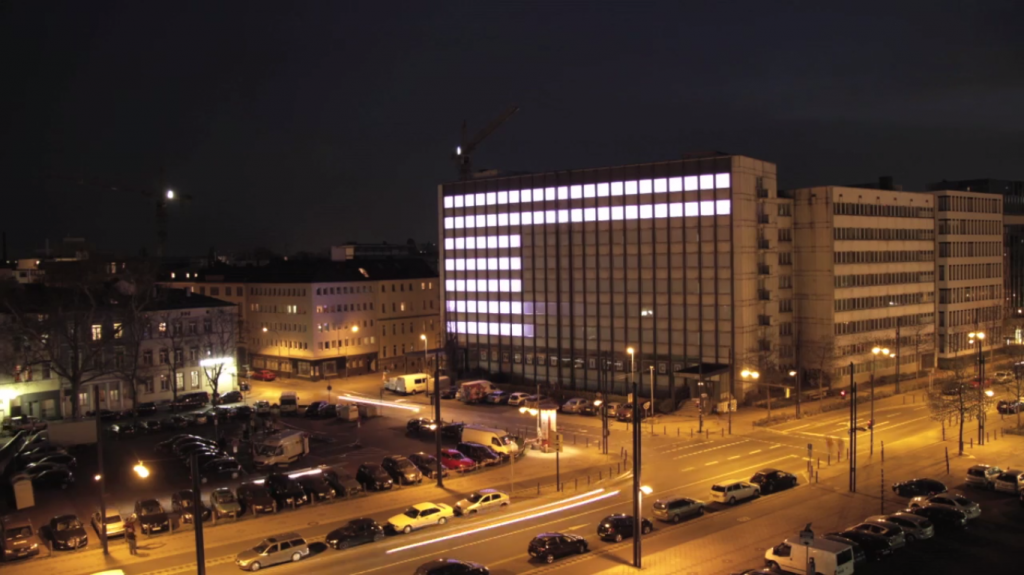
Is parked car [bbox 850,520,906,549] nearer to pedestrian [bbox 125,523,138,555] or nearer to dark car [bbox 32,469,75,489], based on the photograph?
pedestrian [bbox 125,523,138,555]

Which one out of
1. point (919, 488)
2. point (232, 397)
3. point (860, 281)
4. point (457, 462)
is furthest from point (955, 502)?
point (232, 397)

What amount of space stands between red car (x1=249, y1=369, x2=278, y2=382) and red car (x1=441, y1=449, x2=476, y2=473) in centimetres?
4364

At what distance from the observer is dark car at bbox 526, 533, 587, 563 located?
25.8 meters

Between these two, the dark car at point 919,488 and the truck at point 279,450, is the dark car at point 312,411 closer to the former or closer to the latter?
the truck at point 279,450

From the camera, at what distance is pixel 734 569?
2472 cm

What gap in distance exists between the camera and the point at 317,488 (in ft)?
114

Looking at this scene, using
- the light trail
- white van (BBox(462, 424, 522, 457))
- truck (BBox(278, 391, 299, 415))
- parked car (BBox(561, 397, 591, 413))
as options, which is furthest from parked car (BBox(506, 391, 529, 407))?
the light trail

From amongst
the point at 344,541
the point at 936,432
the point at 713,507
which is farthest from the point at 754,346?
the point at 344,541

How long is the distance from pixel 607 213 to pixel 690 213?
7709 millimetres

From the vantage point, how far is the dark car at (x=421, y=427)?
4860cm

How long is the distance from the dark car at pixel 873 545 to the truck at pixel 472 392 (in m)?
39.6

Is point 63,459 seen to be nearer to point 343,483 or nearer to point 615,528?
point 343,483

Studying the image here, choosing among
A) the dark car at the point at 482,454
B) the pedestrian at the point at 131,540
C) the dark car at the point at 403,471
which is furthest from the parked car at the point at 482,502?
the pedestrian at the point at 131,540

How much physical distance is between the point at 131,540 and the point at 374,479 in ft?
36.9
